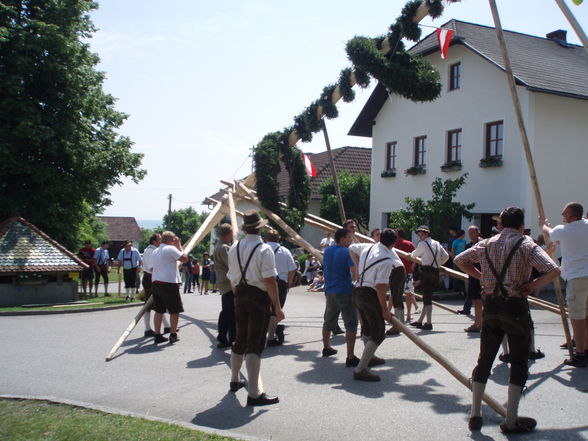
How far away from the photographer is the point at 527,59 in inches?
787

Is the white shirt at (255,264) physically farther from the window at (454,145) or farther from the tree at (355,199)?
the tree at (355,199)

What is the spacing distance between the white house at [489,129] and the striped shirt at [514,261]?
13.3 meters

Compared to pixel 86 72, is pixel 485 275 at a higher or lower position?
lower

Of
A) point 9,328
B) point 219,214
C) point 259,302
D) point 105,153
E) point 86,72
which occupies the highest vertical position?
point 86,72

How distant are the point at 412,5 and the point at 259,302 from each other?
578 centimetres

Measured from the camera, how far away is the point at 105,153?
65.0 feet

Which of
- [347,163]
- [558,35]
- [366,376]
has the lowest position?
[366,376]

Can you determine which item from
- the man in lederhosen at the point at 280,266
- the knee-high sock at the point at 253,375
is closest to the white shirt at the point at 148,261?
the man in lederhosen at the point at 280,266

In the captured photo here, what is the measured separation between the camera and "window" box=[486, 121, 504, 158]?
19047mm

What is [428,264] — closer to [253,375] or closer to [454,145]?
[253,375]

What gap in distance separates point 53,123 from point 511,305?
17.3 metres

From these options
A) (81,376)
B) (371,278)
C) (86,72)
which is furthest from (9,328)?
(86,72)

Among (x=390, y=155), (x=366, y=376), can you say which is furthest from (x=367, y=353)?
(x=390, y=155)

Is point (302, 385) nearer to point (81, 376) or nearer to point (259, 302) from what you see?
point (259, 302)
